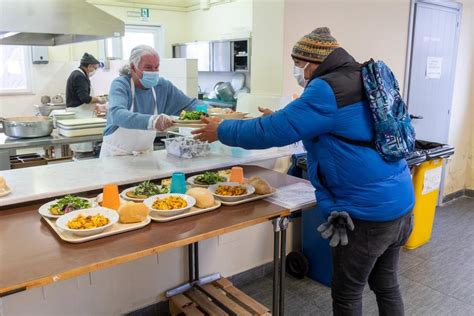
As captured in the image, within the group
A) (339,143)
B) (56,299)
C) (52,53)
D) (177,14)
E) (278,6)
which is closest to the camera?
(339,143)

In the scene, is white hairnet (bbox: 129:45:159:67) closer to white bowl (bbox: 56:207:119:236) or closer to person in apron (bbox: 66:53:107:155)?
white bowl (bbox: 56:207:119:236)

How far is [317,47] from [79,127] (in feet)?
8.25

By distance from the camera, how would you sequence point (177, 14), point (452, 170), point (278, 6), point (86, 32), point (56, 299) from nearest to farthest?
point (56, 299) → point (86, 32) → point (278, 6) → point (452, 170) → point (177, 14)

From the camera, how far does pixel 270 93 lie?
2.96 meters

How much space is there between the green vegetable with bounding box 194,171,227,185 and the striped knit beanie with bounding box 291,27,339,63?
0.80 meters

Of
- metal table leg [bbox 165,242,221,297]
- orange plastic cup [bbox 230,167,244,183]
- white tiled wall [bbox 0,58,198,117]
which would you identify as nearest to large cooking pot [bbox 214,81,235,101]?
white tiled wall [bbox 0,58,198,117]

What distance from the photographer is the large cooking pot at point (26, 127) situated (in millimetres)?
3371

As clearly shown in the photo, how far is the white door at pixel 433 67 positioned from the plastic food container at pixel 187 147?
2.30m

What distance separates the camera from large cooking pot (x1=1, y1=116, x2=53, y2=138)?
3371 millimetres

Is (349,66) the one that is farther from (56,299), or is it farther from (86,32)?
(56,299)

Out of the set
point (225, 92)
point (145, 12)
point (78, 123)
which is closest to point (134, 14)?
point (145, 12)

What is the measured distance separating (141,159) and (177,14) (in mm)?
5886

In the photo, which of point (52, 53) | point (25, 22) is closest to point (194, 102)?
point (25, 22)

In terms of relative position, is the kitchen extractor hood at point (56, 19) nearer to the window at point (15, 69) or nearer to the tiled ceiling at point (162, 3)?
the window at point (15, 69)
